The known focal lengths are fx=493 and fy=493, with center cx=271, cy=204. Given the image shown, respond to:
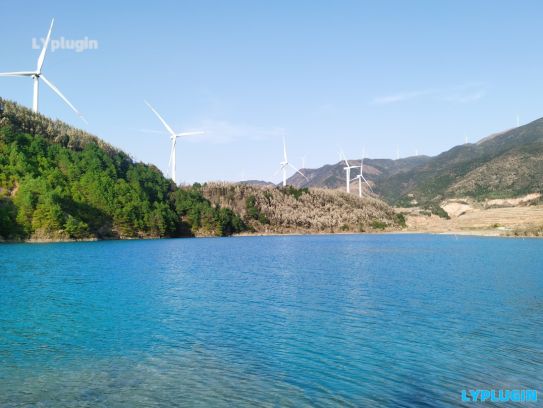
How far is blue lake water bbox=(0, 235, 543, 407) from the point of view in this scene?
17.6 m

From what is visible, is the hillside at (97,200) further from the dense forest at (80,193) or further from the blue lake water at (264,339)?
the blue lake water at (264,339)

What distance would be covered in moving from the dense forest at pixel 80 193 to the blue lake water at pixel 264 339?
63.5 m

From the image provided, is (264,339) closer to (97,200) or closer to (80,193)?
(97,200)

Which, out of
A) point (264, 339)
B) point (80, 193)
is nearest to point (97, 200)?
point (80, 193)

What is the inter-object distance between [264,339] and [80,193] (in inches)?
4681

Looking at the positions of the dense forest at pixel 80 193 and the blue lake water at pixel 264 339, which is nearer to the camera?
the blue lake water at pixel 264 339

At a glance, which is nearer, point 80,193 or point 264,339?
point 264,339

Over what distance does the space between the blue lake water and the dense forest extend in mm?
63507

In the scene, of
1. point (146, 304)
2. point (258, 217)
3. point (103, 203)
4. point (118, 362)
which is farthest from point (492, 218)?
point (118, 362)

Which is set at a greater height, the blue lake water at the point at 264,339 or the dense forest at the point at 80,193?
the dense forest at the point at 80,193

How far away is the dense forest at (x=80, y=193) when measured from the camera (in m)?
108

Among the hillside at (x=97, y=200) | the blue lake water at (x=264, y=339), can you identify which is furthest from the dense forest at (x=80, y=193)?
the blue lake water at (x=264, y=339)

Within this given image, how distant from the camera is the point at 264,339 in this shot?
81.8 feet

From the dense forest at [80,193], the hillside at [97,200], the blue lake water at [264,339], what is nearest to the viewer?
the blue lake water at [264,339]
